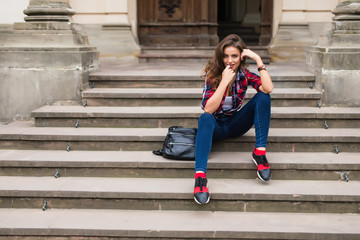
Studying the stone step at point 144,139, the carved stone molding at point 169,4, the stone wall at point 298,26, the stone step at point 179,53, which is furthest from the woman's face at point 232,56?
the carved stone molding at point 169,4

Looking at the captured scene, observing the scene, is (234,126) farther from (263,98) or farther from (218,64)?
(218,64)

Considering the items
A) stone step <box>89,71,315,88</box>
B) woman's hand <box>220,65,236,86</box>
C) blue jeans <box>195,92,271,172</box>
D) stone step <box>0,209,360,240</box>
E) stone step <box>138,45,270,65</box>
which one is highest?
woman's hand <box>220,65,236,86</box>

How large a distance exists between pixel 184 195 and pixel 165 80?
2190 mm

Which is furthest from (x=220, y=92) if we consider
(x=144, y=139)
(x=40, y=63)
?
(x=40, y=63)

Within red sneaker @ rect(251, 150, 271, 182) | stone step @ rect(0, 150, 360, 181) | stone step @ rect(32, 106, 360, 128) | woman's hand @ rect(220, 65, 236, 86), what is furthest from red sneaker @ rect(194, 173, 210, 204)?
stone step @ rect(32, 106, 360, 128)

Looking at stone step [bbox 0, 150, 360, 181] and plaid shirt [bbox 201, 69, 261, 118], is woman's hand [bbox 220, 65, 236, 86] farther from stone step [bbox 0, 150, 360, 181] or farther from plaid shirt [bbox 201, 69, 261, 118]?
stone step [bbox 0, 150, 360, 181]

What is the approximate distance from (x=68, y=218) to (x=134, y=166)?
0.79 meters

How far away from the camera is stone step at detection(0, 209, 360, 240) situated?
353 centimetres

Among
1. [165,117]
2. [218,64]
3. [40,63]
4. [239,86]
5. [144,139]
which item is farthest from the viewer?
[40,63]

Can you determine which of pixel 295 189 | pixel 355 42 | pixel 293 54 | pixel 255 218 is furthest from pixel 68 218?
pixel 293 54

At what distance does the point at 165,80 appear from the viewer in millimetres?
5730

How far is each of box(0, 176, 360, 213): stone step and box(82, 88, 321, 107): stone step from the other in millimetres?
1358

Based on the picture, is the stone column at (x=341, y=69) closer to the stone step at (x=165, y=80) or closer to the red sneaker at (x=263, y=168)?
the stone step at (x=165, y=80)

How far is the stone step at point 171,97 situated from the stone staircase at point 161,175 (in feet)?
0.04
